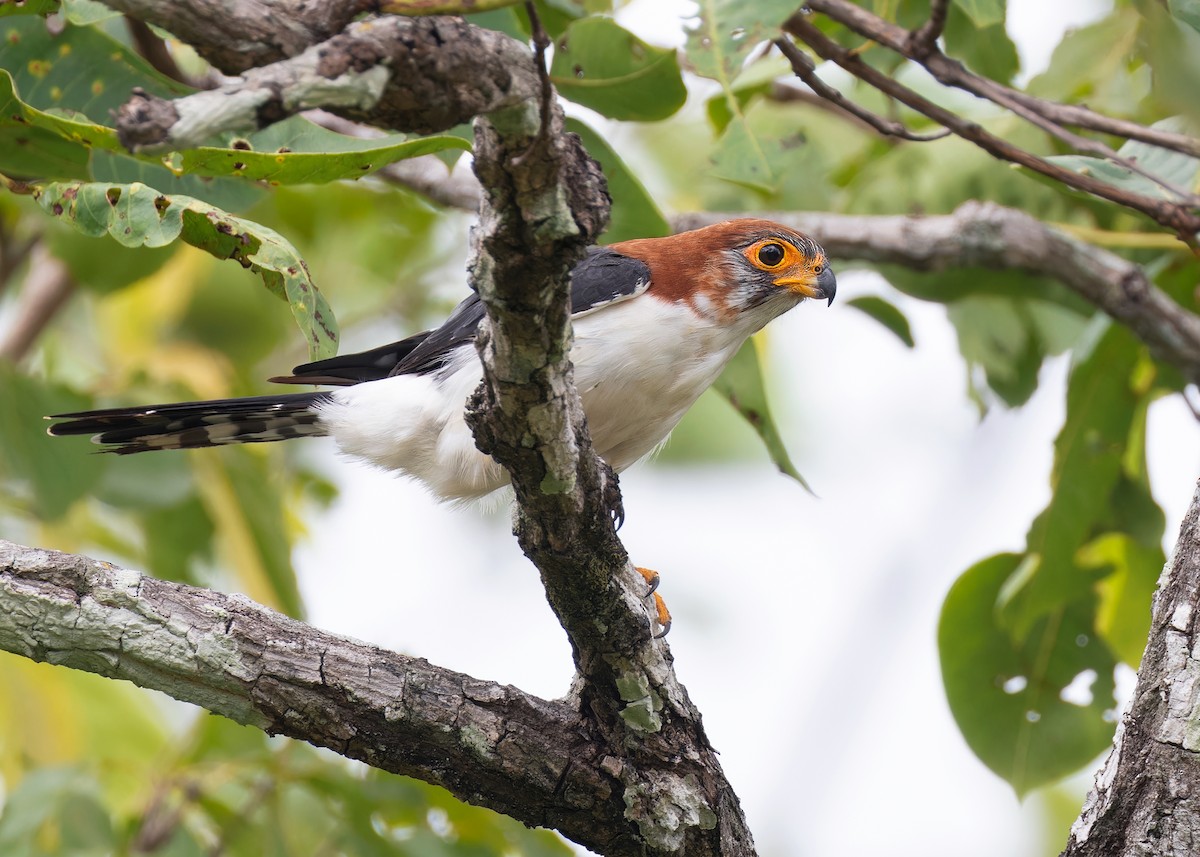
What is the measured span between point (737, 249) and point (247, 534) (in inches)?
98.2

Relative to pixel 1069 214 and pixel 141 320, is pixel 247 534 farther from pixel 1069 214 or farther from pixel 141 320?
pixel 1069 214

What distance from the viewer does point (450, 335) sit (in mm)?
4406

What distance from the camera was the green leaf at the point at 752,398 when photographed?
4216 mm

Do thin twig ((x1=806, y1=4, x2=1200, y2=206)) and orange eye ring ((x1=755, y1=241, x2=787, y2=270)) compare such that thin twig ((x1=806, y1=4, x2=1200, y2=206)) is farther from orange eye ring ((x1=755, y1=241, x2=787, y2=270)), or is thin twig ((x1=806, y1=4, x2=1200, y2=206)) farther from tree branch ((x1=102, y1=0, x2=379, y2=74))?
tree branch ((x1=102, y1=0, x2=379, y2=74))

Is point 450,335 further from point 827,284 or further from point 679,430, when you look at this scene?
point 679,430

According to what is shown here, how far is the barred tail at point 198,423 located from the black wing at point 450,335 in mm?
165

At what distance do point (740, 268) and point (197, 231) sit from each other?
2.31 meters

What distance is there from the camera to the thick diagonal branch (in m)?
2.71

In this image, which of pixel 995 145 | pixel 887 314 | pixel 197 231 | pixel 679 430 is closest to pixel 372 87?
pixel 197 231

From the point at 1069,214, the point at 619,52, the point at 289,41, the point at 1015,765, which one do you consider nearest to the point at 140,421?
the point at 619,52

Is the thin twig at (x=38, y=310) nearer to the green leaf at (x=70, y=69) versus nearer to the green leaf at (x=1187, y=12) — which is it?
the green leaf at (x=70, y=69)

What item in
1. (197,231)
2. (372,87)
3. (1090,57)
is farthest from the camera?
(1090,57)

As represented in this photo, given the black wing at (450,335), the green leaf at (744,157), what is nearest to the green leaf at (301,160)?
the green leaf at (744,157)

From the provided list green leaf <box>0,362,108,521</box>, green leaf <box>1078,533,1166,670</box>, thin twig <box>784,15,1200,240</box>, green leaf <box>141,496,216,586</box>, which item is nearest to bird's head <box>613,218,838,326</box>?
thin twig <box>784,15,1200,240</box>
